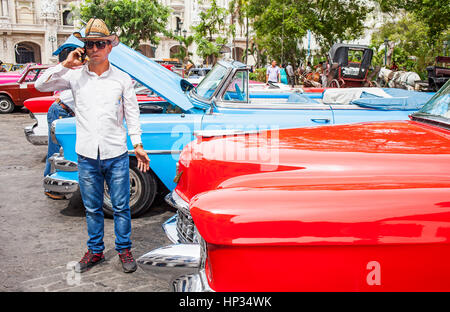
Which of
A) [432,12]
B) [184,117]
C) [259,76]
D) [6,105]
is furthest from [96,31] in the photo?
[259,76]

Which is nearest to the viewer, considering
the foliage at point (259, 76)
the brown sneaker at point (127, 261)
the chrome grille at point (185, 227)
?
the chrome grille at point (185, 227)

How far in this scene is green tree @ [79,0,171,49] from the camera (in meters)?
42.8

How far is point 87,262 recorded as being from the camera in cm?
364

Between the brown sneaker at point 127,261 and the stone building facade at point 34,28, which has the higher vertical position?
the stone building facade at point 34,28

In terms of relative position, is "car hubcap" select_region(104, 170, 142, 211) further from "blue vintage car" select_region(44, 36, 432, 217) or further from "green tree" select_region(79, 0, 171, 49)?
"green tree" select_region(79, 0, 171, 49)

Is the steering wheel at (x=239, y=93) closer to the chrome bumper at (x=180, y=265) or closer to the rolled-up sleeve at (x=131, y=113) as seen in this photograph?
the rolled-up sleeve at (x=131, y=113)

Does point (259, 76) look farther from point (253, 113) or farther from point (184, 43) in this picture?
point (253, 113)

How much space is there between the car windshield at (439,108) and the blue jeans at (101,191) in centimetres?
229

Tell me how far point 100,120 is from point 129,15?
44.0 m

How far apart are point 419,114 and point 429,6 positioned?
16422 millimetres

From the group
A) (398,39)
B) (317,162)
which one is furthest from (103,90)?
(398,39)

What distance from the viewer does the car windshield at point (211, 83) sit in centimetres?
546

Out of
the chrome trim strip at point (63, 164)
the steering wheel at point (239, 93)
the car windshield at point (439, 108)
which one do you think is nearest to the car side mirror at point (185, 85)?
the steering wheel at point (239, 93)
